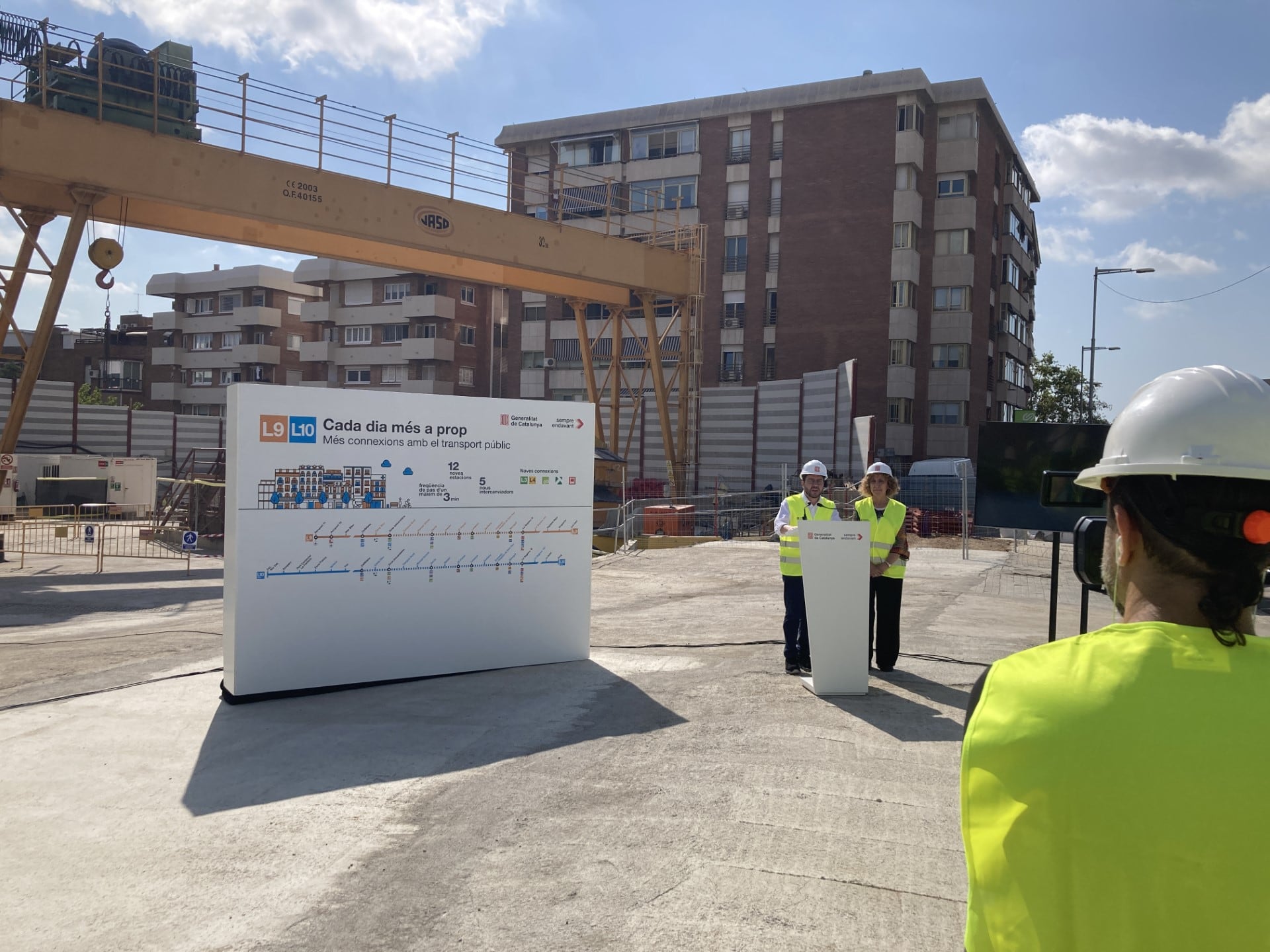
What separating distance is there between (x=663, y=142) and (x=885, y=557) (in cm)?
4433

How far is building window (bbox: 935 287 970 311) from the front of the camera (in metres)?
43.2

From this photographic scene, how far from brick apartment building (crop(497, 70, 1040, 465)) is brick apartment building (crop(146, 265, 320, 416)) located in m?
27.3

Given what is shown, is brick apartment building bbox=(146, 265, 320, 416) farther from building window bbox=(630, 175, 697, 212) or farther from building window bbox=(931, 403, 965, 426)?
building window bbox=(931, 403, 965, 426)

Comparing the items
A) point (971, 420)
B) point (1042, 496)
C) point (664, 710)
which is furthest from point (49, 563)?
point (971, 420)

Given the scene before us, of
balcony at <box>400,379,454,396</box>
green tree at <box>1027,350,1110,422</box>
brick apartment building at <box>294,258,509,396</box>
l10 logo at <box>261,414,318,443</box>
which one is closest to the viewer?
l10 logo at <box>261,414,318,443</box>

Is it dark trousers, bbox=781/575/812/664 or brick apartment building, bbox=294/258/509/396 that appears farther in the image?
brick apartment building, bbox=294/258/509/396

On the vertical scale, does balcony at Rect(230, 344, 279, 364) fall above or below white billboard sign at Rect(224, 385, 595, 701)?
above

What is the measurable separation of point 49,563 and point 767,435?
20.6 m

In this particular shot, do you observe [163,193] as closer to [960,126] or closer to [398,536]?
[398,536]

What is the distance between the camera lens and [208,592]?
15.6 m

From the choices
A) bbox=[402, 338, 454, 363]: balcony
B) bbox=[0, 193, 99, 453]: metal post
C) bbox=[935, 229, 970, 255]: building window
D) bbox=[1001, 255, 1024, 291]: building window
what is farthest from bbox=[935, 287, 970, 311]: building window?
bbox=[0, 193, 99, 453]: metal post

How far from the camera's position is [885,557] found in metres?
8.10

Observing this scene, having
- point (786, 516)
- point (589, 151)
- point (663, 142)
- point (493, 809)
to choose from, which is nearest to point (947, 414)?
point (663, 142)

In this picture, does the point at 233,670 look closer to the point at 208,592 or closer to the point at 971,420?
the point at 208,592
